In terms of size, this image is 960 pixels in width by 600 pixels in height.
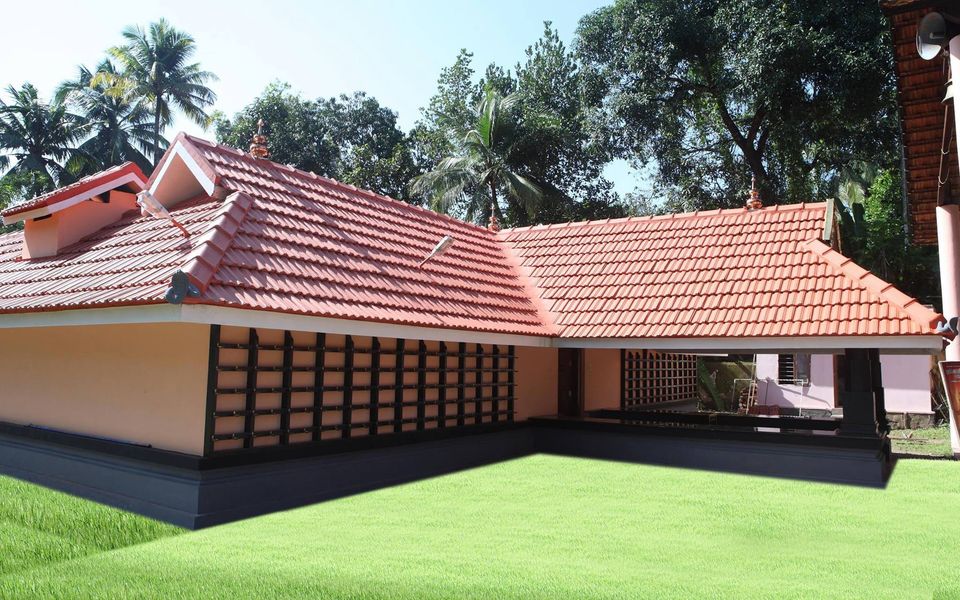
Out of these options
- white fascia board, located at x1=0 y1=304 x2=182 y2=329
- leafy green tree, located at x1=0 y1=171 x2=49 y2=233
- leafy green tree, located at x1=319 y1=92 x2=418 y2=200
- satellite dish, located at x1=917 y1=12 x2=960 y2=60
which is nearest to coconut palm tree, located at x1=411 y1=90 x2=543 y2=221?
leafy green tree, located at x1=319 y1=92 x2=418 y2=200

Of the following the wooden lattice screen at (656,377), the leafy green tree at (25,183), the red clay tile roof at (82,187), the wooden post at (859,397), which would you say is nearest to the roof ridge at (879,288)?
the wooden post at (859,397)

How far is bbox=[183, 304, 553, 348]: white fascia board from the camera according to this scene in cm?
630

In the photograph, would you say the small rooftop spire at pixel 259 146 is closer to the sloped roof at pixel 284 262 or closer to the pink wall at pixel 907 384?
the sloped roof at pixel 284 262

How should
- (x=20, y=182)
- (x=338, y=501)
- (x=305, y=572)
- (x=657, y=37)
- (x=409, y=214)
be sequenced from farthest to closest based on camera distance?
(x=20, y=182), (x=657, y=37), (x=409, y=214), (x=338, y=501), (x=305, y=572)

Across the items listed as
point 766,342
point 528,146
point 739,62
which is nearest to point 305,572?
point 766,342

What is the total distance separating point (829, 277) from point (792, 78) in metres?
11.4

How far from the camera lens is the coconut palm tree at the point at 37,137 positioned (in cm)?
2959

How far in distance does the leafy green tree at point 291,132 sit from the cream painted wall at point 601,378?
22.1m

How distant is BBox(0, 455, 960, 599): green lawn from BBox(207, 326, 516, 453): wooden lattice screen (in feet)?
3.21

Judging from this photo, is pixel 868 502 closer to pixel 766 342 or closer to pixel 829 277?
pixel 766 342

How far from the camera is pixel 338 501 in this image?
764 cm

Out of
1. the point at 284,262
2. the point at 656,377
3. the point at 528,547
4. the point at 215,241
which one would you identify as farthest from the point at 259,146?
the point at 656,377

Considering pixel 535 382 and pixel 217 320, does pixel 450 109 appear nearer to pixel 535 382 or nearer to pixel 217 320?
pixel 535 382

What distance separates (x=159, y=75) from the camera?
3178 cm
